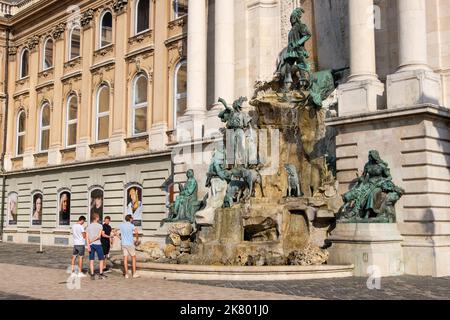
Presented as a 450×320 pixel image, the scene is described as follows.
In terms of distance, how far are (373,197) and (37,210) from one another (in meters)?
25.2

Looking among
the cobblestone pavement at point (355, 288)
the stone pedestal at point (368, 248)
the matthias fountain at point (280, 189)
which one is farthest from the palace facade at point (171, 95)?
the cobblestone pavement at point (355, 288)

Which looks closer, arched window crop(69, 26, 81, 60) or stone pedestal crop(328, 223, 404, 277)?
stone pedestal crop(328, 223, 404, 277)

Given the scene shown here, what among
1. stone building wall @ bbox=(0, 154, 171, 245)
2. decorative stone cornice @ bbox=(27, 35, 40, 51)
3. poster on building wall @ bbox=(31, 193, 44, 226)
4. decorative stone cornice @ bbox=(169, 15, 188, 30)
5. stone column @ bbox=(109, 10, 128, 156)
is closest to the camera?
stone building wall @ bbox=(0, 154, 171, 245)

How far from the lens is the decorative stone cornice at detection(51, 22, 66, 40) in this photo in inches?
1432

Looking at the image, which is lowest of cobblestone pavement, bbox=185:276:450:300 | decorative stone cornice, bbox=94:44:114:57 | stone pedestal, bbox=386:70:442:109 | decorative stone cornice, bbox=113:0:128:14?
cobblestone pavement, bbox=185:276:450:300

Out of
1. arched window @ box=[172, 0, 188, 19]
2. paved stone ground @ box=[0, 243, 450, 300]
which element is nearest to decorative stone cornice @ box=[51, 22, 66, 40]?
arched window @ box=[172, 0, 188, 19]

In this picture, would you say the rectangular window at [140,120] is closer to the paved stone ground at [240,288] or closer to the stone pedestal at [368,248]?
the paved stone ground at [240,288]

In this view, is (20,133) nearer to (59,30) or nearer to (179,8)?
(59,30)

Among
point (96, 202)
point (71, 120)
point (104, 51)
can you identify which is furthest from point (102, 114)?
point (96, 202)

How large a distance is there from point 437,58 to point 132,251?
10.5 metres

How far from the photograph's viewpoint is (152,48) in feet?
98.9

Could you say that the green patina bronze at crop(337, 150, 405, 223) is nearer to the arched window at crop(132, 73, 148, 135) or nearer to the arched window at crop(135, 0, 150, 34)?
the arched window at crop(132, 73, 148, 135)

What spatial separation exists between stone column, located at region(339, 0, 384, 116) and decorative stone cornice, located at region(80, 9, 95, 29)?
18563mm
